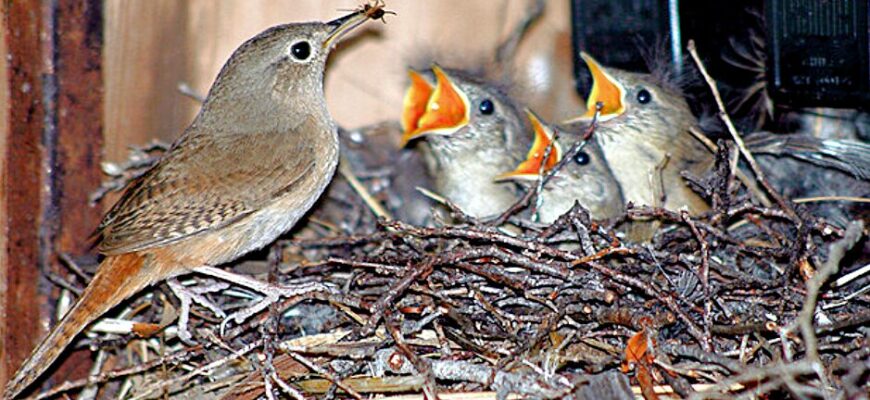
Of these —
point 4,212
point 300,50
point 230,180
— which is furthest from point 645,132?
point 4,212

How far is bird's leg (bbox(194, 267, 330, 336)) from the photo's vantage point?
301 centimetres

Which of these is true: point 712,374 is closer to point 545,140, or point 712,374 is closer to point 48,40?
point 545,140

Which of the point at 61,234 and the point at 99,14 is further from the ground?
the point at 99,14

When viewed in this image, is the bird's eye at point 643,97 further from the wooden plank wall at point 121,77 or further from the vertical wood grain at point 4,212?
the vertical wood grain at point 4,212

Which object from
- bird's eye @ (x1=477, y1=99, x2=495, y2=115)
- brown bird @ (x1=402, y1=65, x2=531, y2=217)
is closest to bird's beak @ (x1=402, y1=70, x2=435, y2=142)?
brown bird @ (x1=402, y1=65, x2=531, y2=217)

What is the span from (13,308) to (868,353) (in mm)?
2297

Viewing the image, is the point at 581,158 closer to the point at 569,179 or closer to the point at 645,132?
the point at 569,179

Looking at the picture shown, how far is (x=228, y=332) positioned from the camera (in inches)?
119

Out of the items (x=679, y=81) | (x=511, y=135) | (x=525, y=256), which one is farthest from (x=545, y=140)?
(x=525, y=256)

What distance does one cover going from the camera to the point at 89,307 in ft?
9.73

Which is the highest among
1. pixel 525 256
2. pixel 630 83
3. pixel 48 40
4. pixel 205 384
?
pixel 48 40

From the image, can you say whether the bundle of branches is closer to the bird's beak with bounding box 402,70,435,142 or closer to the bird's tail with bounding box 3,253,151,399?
the bird's tail with bounding box 3,253,151,399

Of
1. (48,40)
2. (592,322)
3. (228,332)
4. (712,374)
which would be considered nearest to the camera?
(712,374)

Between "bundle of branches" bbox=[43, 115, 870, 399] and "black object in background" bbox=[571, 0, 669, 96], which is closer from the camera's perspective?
"bundle of branches" bbox=[43, 115, 870, 399]
